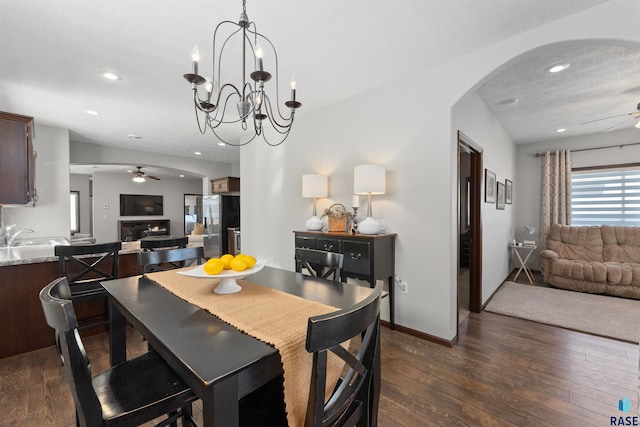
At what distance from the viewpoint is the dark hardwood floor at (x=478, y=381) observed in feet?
5.42

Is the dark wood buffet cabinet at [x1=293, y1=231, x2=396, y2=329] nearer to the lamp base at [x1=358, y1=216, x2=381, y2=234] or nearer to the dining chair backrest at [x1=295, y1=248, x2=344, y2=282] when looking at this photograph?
the lamp base at [x1=358, y1=216, x2=381, y2=234]

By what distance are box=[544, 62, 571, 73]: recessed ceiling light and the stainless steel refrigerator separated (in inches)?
238

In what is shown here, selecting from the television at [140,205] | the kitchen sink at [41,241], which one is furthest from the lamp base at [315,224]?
the television at [140,205]

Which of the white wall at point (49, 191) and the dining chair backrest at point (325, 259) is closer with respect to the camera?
the dining chair backrest at point (325, 259)

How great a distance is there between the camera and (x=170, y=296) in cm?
→ 141

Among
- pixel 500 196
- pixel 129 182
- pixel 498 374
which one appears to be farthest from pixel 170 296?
pixel 129 182

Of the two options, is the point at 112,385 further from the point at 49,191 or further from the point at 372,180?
the point at 49,191

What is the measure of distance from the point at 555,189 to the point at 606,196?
730mm

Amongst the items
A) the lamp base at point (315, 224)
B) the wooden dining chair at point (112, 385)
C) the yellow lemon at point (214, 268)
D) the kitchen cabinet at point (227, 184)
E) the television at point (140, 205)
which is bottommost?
the wooden dining chair at point (112, 385)

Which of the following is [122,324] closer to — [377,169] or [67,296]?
[67,296]

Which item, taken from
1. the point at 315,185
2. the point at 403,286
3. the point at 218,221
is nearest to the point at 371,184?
the point at 315,185

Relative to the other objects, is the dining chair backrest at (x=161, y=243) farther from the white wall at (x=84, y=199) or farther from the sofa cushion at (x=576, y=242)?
the white wall at (x=84, y=199)

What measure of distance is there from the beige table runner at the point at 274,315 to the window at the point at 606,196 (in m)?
6.19

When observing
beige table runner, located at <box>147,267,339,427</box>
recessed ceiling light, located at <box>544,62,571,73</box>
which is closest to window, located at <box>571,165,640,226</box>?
recessed ceiling light, located at <box>544,62,571,73</box>
